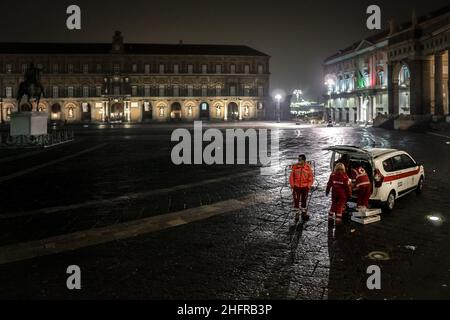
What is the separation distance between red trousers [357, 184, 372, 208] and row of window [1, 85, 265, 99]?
9147cm

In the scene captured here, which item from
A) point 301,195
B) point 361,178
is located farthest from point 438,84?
point 301,195

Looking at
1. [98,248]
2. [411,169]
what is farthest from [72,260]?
[411,169]

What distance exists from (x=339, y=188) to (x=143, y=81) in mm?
92311

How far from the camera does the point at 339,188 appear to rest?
8.82 meters

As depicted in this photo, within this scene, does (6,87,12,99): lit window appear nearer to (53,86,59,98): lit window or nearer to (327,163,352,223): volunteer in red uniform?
(53,86,59,98): lit window

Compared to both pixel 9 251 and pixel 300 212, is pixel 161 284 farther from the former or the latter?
pixel 300 212

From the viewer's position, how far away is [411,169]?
36.2 ft

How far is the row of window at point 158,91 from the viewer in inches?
3755

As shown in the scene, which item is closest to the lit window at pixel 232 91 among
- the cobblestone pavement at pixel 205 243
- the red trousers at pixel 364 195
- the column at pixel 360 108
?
the column at pixel 360 108

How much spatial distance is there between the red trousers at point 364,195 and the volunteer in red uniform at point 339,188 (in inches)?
10.6

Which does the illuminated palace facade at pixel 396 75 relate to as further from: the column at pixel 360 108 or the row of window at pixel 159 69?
the row of window at pixel 159 69

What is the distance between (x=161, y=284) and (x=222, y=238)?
7.50 feet

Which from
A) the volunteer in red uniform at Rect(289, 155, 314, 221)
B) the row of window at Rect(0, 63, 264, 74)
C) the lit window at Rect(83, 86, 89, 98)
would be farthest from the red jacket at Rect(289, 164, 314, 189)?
the lit window at Rect(83, 86, 89, 98)

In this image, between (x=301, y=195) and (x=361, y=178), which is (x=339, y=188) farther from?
(x=301, y=195)
